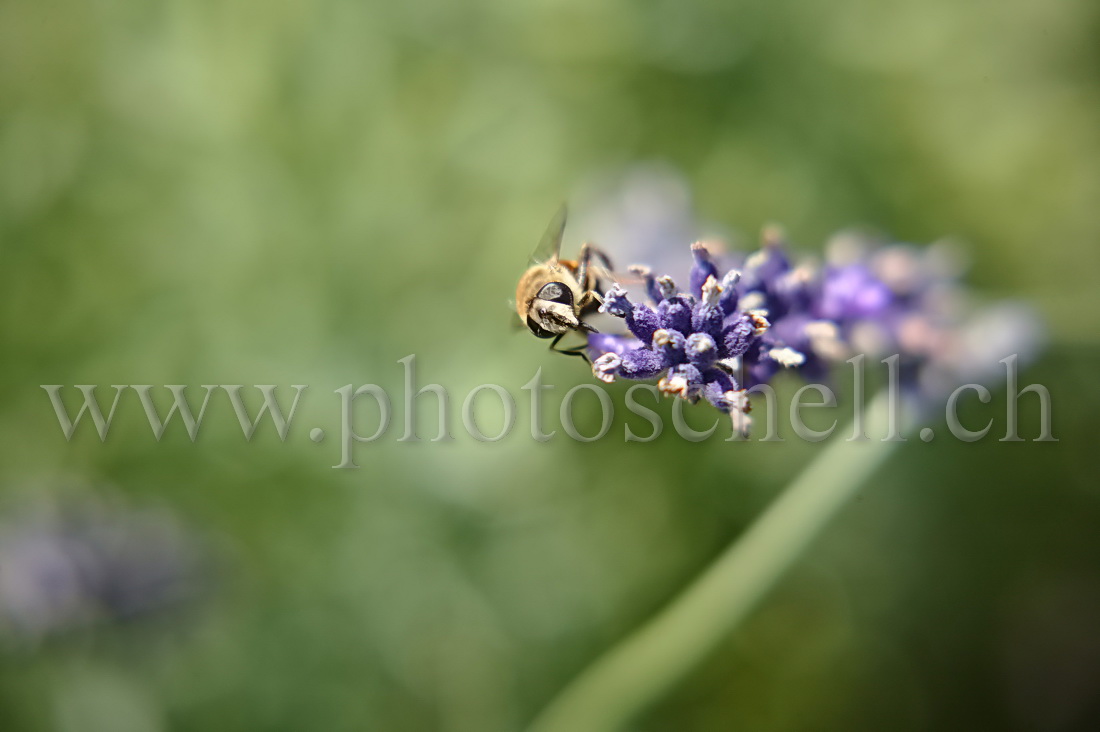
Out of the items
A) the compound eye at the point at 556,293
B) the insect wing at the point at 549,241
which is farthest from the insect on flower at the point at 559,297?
the insect wing at the point at 549,241

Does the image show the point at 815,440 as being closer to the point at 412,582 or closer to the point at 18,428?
the point at 412,582

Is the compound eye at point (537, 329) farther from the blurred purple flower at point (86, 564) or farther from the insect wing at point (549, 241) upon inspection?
the blurred purple flower at point (86, 564)

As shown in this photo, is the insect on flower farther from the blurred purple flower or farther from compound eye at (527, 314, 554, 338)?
the blurred purple flower

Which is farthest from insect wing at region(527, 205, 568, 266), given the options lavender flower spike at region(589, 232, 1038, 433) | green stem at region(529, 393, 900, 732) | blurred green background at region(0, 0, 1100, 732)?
green stem at region(529, 393, 900, 732)

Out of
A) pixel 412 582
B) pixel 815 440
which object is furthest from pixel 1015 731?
pixel 412 582

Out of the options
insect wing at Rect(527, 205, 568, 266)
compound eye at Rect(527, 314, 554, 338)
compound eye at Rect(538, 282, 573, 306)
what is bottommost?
compound eye at Rect(527, 314, 554, 338)

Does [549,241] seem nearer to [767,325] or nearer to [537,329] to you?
[537,329]
